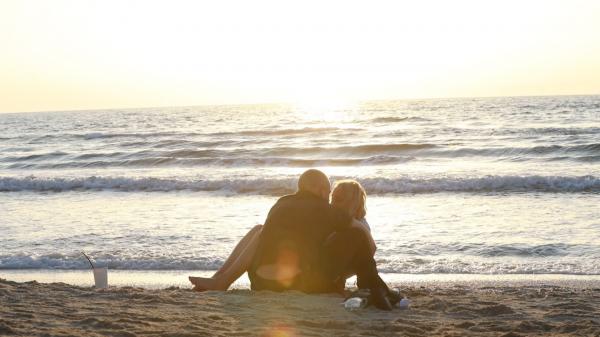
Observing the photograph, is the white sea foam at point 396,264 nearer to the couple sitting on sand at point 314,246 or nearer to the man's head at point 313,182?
the couple sitting on sand at point 314,246

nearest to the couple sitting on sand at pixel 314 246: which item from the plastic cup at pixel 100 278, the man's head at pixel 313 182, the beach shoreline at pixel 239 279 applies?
the man's head at pixel 313 182

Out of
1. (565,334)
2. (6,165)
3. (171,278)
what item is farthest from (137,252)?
(6,165)

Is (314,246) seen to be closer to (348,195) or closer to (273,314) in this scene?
(348,195)

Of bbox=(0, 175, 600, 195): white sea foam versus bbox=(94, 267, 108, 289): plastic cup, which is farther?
bbox=(0, 175, 600, 195): white sea foam

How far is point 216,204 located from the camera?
620 inches

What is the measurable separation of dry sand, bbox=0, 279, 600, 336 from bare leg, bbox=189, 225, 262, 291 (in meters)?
0.14

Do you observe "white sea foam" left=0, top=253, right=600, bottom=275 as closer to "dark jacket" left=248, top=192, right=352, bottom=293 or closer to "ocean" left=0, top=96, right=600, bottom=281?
"ocean" left=0, top=96, right=600, bottom=281

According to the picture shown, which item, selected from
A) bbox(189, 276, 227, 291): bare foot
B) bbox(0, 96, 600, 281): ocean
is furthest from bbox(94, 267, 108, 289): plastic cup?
bbox(0, 96, 600, 281): ocean

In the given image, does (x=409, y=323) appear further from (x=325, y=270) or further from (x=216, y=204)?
(x=216, y=204)

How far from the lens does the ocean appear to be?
31.7ft

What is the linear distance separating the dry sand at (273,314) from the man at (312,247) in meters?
0.17

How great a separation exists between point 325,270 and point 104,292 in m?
1.99

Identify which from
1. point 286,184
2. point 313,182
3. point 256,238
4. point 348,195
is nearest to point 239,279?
point 256,238

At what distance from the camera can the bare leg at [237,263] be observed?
21.1 ft
